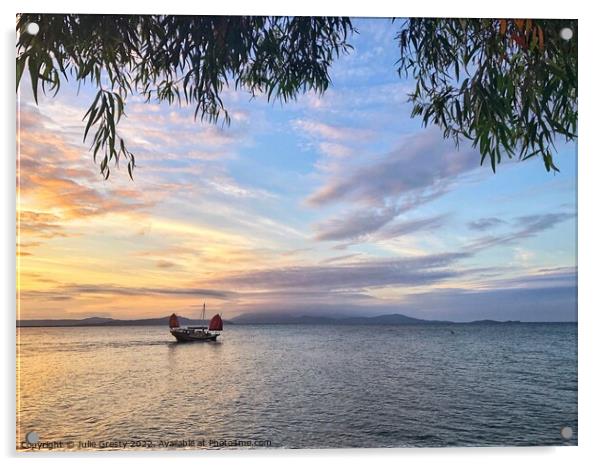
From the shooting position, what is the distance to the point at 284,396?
10.1 ft

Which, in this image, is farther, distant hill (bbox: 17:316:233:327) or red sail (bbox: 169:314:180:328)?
red sail (bbox: 169:314:180:328)

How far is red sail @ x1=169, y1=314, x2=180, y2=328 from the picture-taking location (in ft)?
10.0

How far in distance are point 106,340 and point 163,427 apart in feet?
2.13

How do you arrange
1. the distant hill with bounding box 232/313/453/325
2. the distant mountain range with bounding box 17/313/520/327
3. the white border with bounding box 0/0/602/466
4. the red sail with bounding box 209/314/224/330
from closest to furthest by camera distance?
the white border with bounding box 0/0/602/466, the distant mountain range with bounding box 17/313/520/327, the red sail with bounding box 209/314/224/330, the distant hill with bounding box 232/313/453/325

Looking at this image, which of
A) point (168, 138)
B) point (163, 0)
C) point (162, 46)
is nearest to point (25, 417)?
point (168, 138)

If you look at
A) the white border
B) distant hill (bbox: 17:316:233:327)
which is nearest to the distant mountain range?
distant hill (bbox: 17:316:233:327)

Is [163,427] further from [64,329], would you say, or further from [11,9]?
[11,9]

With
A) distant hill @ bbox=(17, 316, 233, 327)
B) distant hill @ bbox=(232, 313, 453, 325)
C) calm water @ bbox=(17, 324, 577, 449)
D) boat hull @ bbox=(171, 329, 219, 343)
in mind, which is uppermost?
distant hill @ bbox=(232, 313, 453, 325)

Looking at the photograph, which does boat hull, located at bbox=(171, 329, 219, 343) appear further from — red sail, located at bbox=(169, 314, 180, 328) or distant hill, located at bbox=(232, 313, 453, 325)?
distant hill, located at bbox=(232, 313, 453, 325)

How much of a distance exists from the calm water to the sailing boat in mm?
57

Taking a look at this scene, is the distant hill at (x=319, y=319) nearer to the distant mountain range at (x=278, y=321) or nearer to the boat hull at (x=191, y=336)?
the distant mountain range at (x=278, y=321)

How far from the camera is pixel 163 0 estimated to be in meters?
2.79
